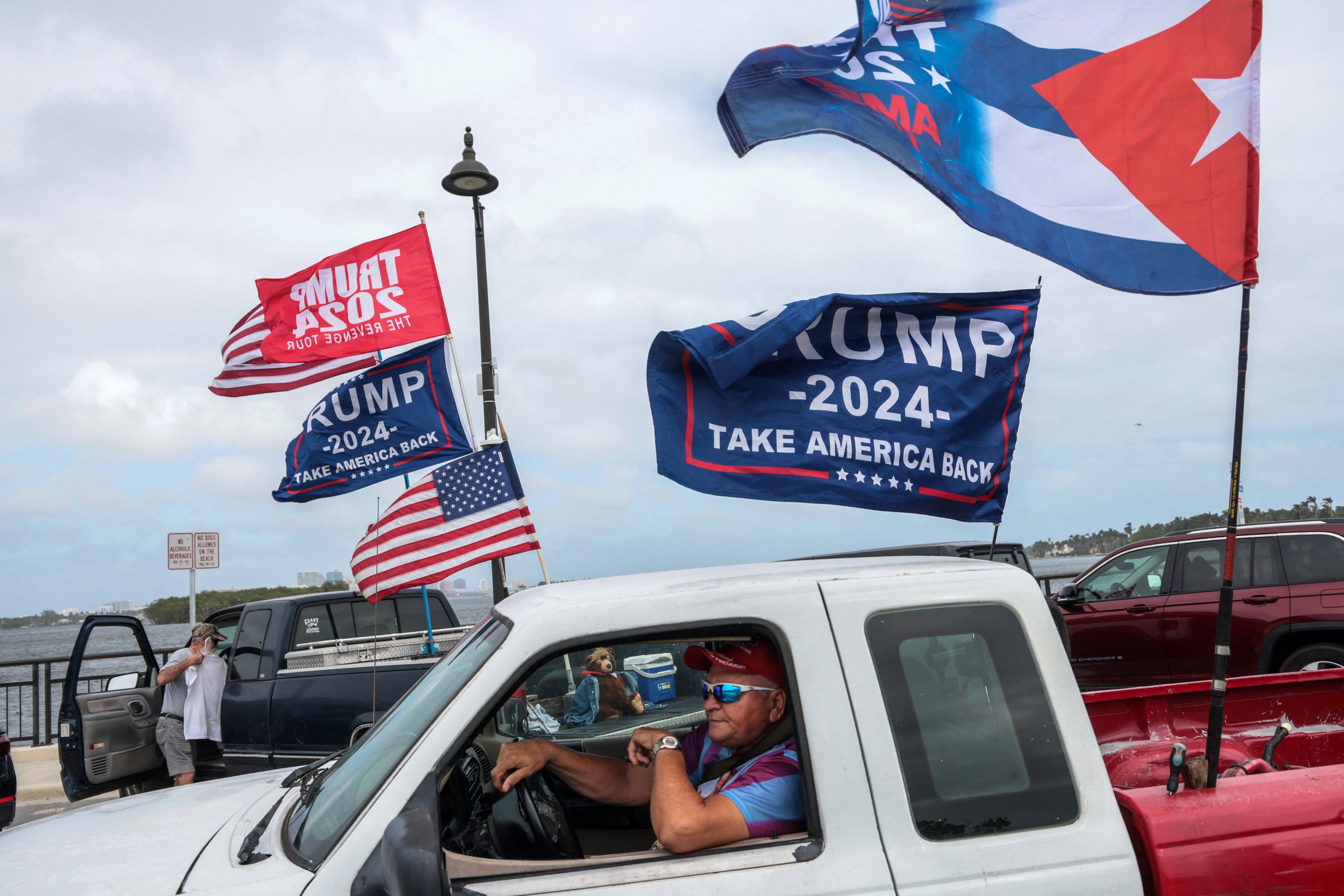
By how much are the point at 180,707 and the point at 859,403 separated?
7157mm

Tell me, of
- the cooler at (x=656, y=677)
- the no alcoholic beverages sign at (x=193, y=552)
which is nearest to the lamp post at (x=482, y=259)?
the cooler at (x=656, y=677)

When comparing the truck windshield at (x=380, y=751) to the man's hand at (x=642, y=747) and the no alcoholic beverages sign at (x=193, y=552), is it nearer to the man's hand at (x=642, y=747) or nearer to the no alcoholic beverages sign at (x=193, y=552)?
the man's hand at (x=642, y=747)

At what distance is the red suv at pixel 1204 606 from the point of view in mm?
8234

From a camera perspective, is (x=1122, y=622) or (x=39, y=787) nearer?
(x=39, y=787)

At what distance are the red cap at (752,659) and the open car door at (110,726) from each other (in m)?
6.19

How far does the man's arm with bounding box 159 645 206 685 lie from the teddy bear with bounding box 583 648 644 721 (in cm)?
533

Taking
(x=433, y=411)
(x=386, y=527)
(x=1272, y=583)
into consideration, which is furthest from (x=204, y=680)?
(x=1272, y=583)

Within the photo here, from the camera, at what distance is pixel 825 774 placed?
80.0 inches

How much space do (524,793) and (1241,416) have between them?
2226 millimetres

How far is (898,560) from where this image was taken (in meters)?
2.56

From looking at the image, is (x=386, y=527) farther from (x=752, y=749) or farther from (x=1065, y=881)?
(x=1065, y=881)

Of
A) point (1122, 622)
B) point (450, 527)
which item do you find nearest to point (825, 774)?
point (450, 527)

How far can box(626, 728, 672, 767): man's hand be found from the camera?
2.74 m

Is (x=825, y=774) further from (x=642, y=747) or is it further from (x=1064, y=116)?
(x=1064, y=116)
